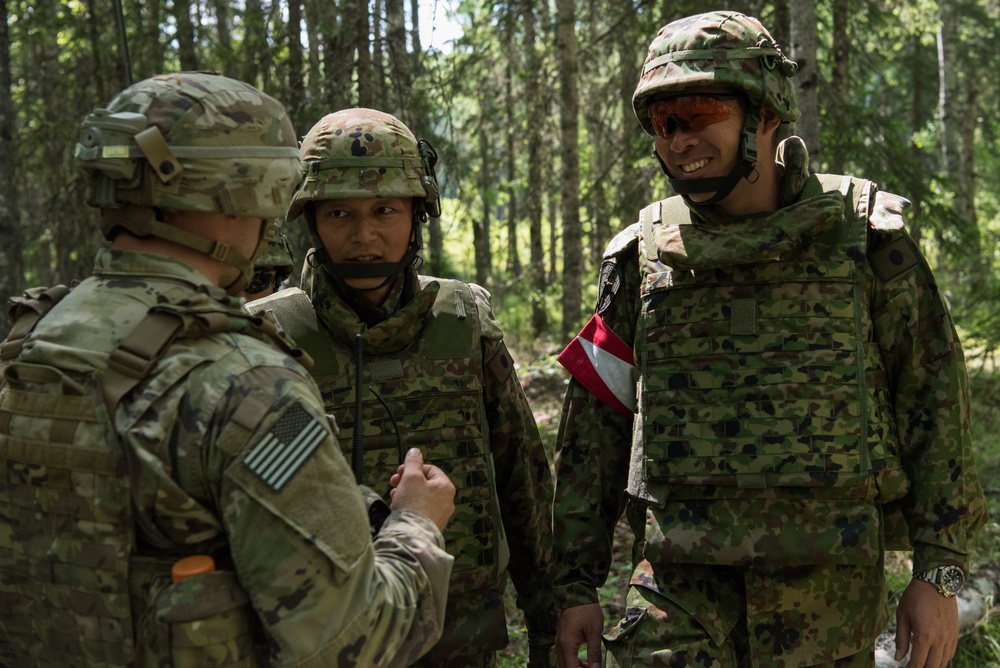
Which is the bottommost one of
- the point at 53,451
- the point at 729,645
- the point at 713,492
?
the point at 729,645

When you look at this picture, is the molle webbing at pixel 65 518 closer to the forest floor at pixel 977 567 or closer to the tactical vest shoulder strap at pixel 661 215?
the tactical vest shoulder strap at pixel 661 215

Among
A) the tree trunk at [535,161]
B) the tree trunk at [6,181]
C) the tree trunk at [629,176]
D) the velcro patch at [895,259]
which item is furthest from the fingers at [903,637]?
the tree trunk at [535,161]

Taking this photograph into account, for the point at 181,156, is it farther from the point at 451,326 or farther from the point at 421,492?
the point at 451,326

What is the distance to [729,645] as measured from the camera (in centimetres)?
282

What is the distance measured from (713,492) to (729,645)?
18.1 inches

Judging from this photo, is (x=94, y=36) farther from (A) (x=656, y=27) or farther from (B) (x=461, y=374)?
(B) (x=461, y=374)

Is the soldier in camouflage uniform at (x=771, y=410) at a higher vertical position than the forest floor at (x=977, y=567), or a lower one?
higher

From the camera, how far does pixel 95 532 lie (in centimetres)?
179

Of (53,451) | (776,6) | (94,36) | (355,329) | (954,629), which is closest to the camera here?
(53,451)

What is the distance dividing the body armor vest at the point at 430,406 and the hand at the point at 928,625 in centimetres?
125

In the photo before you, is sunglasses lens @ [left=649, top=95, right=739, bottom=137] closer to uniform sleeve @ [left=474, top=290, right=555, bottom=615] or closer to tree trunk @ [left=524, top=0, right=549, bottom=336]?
uniform sleeve @ [left=474, top=290, right=555, bottom=615]

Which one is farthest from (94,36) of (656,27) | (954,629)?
(954,629)

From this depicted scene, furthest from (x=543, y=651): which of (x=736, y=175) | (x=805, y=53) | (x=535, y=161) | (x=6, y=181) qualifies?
(x=535, y=161)

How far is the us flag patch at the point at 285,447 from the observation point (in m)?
1.71
